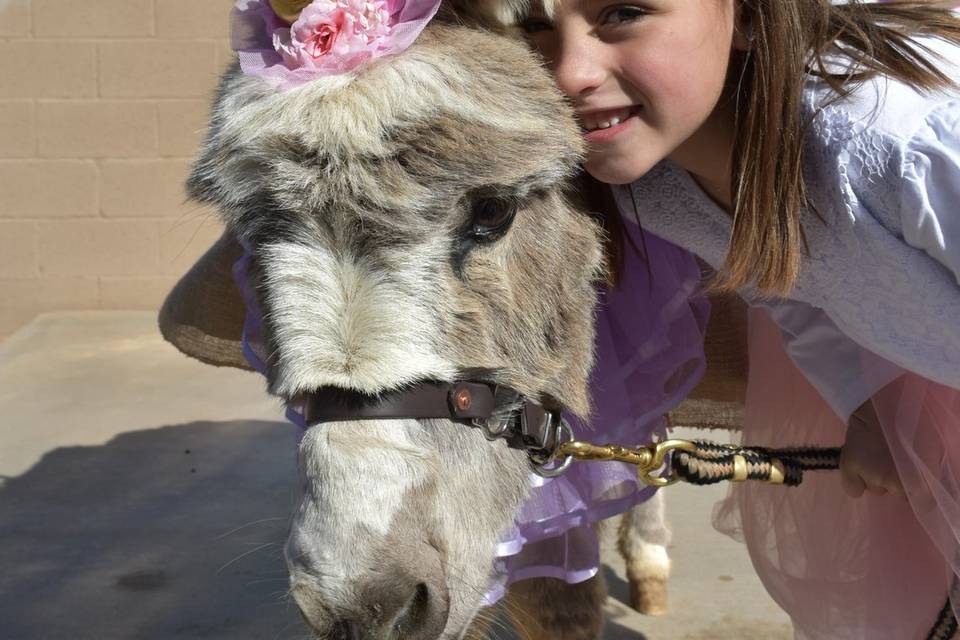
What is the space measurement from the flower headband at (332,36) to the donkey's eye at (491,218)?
244 mm

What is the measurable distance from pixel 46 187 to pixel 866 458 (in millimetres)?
4667

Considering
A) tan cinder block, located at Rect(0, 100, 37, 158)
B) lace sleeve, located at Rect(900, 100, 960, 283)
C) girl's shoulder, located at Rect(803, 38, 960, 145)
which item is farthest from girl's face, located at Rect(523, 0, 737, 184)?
tan cinder block, located at Rect(0, 100, 37, 158)

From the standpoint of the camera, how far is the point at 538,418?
177 cm

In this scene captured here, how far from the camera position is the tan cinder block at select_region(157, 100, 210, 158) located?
5613 mm

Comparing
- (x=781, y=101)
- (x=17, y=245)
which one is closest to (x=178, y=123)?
(x=17, y=245)

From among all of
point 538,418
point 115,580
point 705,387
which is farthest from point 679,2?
point 115,580

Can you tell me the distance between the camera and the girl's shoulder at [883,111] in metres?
1.68

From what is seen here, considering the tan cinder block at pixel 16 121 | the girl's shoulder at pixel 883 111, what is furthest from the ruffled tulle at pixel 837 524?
the tan cinder block at pixel 16 121

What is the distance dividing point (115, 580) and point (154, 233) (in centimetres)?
282

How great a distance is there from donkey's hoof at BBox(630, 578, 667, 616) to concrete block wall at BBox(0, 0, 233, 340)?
10.6ft

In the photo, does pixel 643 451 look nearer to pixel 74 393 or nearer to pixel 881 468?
pixel 881 468

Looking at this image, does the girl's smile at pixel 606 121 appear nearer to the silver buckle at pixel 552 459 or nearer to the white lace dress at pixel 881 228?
the white lace dress at pixel 881 228

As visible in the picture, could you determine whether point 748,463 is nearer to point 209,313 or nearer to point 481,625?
point 481,625

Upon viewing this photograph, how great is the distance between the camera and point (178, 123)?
5.64 meters
